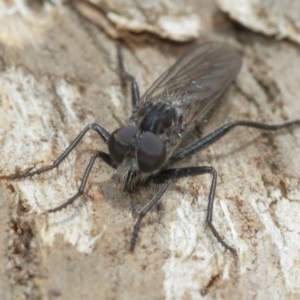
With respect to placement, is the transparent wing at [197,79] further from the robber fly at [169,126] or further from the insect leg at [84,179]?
the insect leg at [84,179]

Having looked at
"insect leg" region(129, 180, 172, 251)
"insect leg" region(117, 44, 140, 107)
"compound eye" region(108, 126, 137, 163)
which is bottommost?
"insect leg" region(117, 44, 140, 107)

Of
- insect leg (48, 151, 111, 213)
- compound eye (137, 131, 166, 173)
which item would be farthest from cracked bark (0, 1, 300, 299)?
compound eye (137, 131, 166, 173)

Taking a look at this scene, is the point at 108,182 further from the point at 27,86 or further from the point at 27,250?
the point at 27,86

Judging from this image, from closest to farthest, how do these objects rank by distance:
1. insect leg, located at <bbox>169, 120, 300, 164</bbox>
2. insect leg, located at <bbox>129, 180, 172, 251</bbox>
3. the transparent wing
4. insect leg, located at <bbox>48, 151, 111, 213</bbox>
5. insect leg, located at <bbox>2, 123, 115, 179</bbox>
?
insect leg, located at <bbox>129, 180, 172, 251</bbox>
insect leg, located at <bbox>48, 151, 111, 213</bbox>
insect leg, located at <bbox>2, 123, 115, 179</bbox>
insect leg, located at <bbox>169, 120, 300, 164</bbox>
the transparent wing

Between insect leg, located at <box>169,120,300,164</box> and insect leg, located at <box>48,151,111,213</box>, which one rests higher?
insect leg, located at <box>169,120,300,164</box>

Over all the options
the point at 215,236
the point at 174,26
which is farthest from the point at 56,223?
→ the point at 174,26

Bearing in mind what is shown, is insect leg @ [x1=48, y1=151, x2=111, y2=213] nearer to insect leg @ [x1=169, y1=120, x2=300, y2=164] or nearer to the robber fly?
the robber fly

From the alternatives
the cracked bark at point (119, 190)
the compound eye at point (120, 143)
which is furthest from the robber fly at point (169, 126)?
the cracked bark at point (119, 190)
